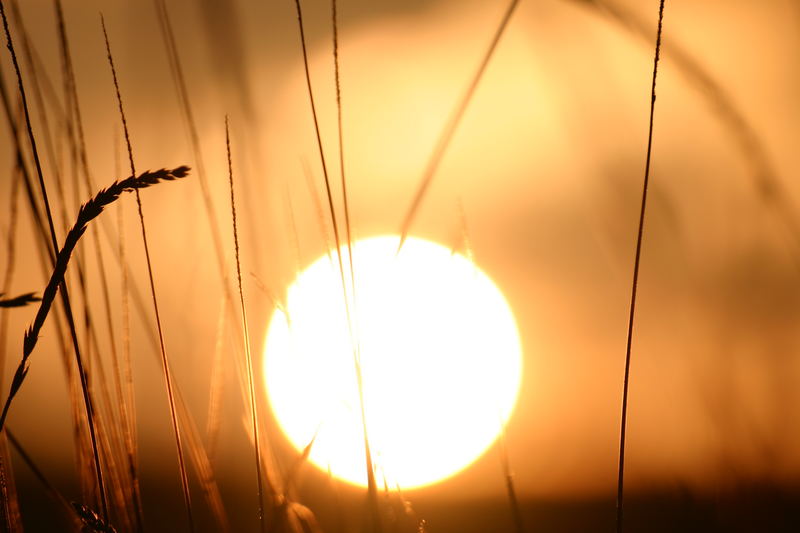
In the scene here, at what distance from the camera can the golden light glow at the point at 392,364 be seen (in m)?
0.98

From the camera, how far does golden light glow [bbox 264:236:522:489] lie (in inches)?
38.4

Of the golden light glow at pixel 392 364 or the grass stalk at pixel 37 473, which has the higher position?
the golden light glow at pixel 392 364

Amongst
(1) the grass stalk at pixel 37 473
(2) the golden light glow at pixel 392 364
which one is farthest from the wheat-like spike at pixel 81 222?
(2) the golden light glow at pixel 392 364

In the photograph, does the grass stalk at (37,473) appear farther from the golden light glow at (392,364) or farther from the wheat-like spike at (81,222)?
the golden light glow at (392,364)

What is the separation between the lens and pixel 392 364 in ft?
→ 3.85

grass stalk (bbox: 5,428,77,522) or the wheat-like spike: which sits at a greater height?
the wheat-like spike

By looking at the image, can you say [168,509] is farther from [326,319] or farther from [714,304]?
[714,304]

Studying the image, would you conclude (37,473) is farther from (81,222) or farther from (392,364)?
(392,364)

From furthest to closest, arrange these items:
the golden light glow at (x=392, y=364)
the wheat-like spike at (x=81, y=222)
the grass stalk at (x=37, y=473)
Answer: the golden light glow at (x=392, y=364) < the grass stalk at (x=37, y=473) < the wheat-like spike at (x=81, y=222)

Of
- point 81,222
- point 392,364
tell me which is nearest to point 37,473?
Result: point 81,222

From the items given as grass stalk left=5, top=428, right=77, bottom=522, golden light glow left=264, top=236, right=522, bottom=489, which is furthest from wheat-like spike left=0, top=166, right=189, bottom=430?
golden light glow left=264, top=236, right=522, bottom=489


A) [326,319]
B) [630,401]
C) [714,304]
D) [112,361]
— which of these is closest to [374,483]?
[326,319]

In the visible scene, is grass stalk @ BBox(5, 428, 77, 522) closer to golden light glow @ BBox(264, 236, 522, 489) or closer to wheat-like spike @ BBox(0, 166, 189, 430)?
wheat-like spike @ BBox(0, 166, 189, 430)

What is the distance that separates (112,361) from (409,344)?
61cm
